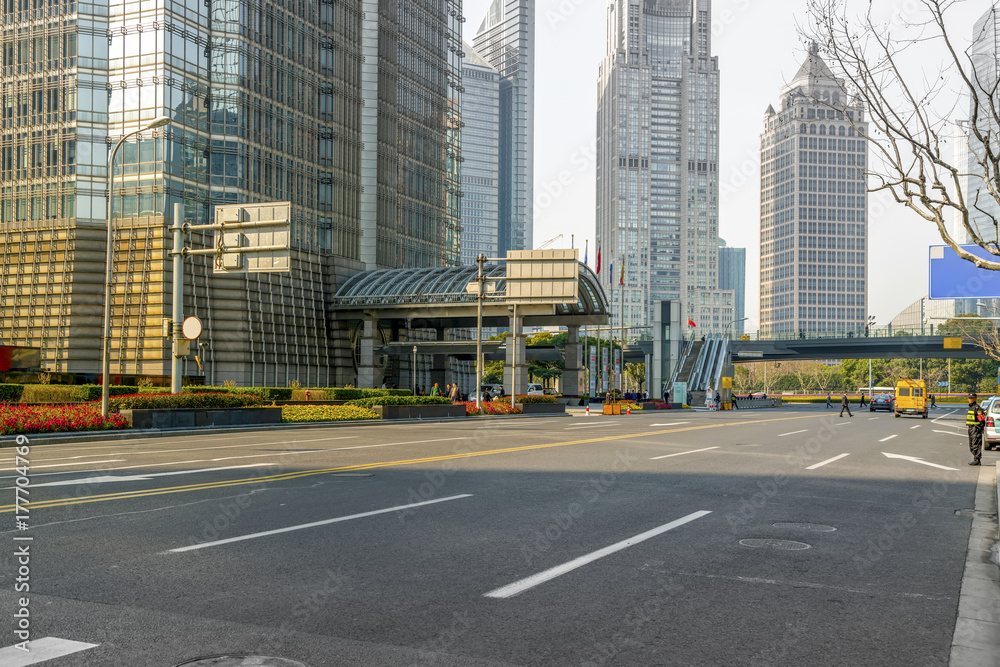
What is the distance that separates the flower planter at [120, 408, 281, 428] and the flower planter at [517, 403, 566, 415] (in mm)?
17751

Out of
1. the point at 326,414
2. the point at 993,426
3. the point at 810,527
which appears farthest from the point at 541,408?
the point at 810,527

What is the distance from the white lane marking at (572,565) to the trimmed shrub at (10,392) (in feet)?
91.7

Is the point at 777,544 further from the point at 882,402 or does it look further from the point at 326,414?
the point at 882,402

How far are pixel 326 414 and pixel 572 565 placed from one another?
26.0m

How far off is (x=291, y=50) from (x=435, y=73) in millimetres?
29207

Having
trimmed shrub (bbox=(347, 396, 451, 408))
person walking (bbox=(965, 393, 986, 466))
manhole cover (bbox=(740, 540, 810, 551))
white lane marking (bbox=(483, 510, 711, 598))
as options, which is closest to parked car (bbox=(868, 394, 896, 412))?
trimmed shrub (bbox=(347, 396, 451, 408))

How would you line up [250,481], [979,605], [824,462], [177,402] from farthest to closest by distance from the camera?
[177,402], [824,462], [250,481], [979,605]

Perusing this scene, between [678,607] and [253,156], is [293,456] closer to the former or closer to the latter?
[678,607]

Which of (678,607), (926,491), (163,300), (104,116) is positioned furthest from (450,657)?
(104,116)

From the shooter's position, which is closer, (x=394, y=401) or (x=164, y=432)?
(x=164, y=432)

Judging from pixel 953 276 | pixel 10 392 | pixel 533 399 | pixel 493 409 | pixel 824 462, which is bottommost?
pixel 493 409

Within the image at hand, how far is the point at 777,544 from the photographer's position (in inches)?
328

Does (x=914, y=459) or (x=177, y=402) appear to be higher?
(x=177, y=402)

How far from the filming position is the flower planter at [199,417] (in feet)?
81.5
